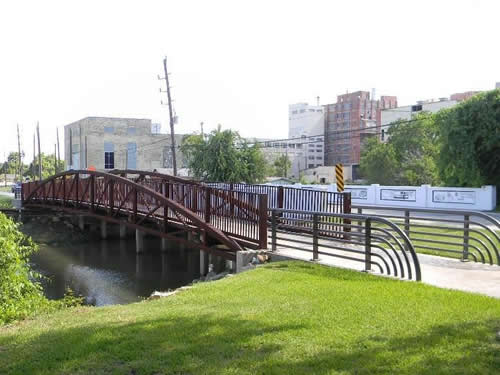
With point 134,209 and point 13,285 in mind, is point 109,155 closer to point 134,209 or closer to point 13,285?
point 134,209

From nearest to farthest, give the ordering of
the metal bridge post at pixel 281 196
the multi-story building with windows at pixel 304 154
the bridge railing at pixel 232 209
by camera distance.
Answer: the bridge railing at pixel 232 209 < the metal bridge post at pixel 281 196 < the multi-story building with windows at pixel 304 154

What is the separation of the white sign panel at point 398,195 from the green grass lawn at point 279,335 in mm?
28358

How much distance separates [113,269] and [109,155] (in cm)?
5664

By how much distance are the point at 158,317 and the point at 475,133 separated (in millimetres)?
31418

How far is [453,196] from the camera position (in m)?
33.7

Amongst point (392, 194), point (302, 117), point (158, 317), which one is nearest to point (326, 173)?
point (302, 117)

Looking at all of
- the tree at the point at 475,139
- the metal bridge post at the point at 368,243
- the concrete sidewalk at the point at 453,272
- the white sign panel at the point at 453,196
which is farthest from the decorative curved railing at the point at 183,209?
the tree at the point at 475,139

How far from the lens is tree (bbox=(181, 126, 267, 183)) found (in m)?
42.3

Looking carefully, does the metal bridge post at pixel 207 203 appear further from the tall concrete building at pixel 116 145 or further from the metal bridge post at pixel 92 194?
the tall concrete building at pixel 116 145

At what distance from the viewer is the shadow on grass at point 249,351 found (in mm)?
4973

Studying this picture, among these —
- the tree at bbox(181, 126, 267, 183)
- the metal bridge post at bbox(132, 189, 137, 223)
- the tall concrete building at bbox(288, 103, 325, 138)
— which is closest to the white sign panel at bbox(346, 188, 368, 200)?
the tree at bbox(181, 126, 267, 183)

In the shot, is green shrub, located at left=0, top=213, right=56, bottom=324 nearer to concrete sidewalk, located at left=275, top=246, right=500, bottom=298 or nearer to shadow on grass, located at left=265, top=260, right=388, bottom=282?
shadow on grass, located at left=265, top=260, right=388, bottom=282

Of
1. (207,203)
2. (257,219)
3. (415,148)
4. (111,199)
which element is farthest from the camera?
(415,148)

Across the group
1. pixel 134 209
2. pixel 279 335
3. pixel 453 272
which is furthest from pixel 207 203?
pixel 279 335
